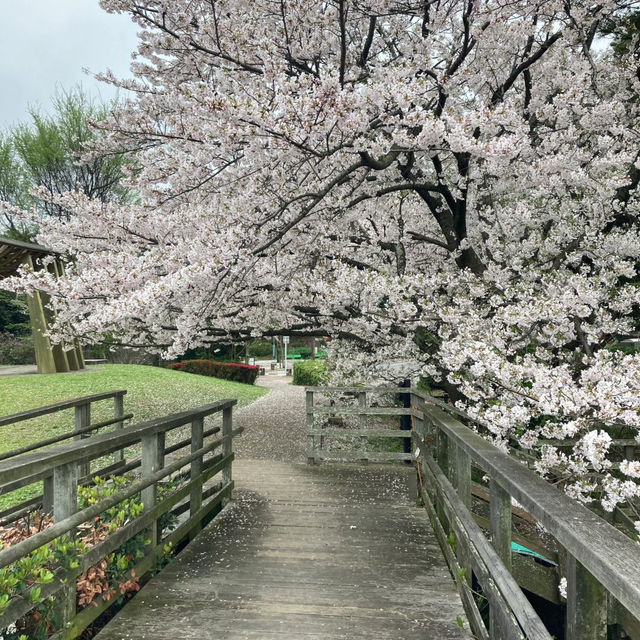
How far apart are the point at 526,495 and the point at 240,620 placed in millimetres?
2058

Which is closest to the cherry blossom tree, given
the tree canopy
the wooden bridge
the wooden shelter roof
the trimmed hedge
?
the wooden bridge

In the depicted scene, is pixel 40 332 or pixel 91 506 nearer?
pixel 91 506

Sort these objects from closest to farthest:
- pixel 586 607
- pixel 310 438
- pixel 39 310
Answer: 1. pixel 586 607
2. pixel 310 438
3. pixel 39 310

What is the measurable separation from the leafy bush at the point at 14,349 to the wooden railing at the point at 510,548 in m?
24.5

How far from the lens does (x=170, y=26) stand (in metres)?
6.79

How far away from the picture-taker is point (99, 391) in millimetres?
13195

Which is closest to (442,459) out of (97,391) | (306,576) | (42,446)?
(306,576)

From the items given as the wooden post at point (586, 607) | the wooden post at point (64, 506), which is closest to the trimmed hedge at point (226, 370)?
the wooden post at point (64, 506)

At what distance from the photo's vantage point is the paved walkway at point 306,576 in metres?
3.05

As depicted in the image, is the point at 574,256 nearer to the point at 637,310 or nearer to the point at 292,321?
the point at 637,310

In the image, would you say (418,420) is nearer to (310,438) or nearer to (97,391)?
(310,438)

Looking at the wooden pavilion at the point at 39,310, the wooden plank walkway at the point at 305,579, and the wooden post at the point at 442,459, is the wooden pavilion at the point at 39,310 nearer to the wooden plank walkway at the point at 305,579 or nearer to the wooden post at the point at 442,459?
the wooden plank walkway at the point at 305,579

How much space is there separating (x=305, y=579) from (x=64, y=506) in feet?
5.89

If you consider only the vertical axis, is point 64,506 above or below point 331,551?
above
